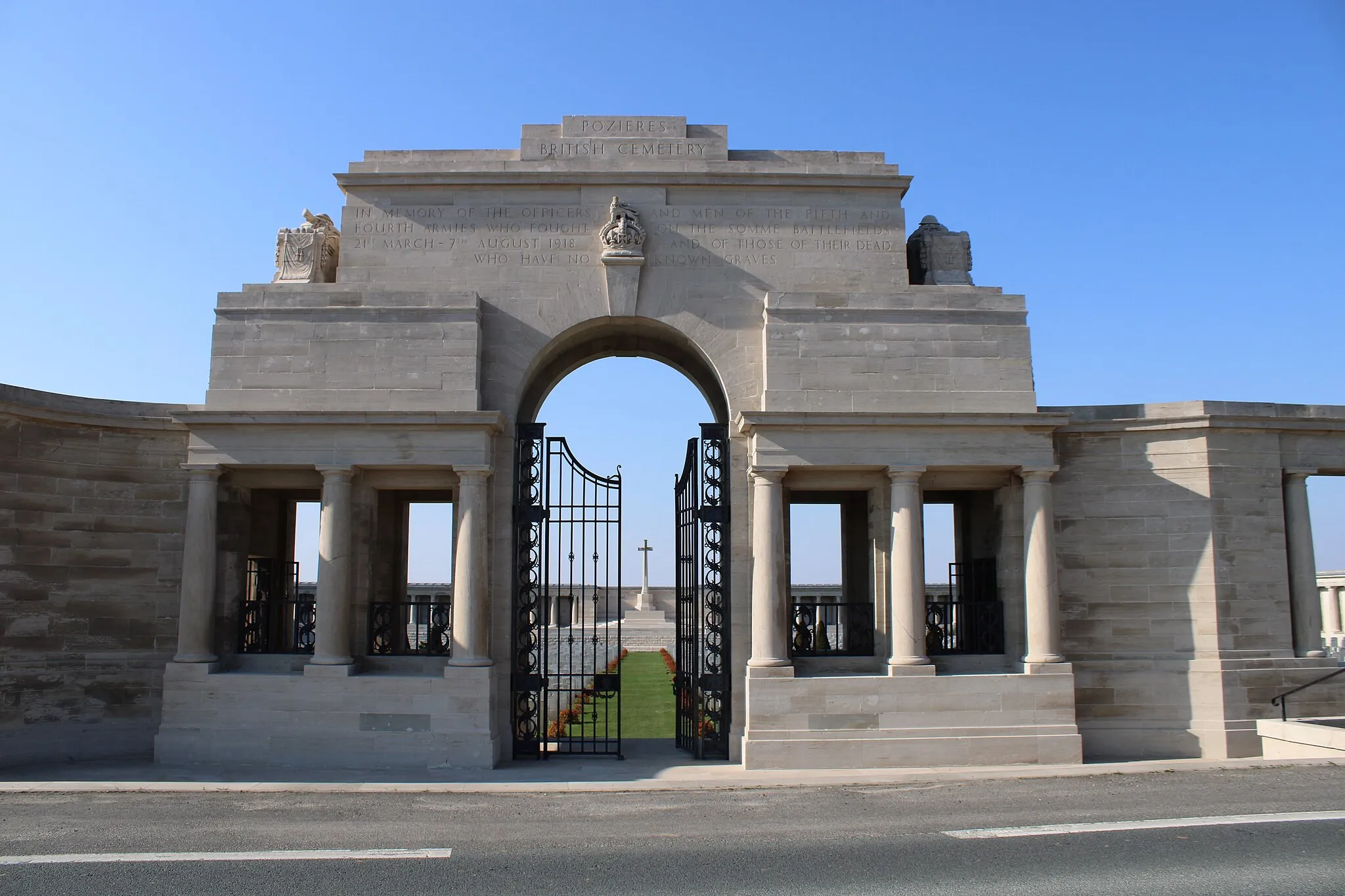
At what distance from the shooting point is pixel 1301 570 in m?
18.6

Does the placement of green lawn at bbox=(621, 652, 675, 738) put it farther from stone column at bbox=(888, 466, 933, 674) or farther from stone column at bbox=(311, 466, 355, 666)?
stone column at bbox=(311, 466, 355, 666)

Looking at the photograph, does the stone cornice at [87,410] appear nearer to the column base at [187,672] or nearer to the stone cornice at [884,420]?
the column base at [187,672]

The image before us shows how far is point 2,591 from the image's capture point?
17.2m

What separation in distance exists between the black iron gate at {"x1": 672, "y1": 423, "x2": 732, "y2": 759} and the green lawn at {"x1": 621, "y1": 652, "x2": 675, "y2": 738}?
287cm

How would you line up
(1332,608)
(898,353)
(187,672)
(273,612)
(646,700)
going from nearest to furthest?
(187,672), (898,353), (273,612), (646,700), (1332,608)

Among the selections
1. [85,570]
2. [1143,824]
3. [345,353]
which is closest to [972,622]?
[1143,824]

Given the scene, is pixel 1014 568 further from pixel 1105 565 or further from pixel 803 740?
pixel 803 740

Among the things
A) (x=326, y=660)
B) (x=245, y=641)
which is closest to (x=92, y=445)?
(x=245, y=641)

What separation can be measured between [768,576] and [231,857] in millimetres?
8982

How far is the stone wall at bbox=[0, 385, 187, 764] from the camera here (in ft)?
56.8

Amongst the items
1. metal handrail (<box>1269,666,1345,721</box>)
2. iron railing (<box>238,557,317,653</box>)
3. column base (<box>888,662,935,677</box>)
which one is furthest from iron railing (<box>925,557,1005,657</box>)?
iron railing (<box>238,557,317,653</box>)

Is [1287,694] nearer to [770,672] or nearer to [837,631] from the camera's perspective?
[837,631]

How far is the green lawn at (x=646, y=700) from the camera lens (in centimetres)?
2172

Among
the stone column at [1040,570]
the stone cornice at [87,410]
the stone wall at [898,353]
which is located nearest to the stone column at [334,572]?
the stone cornice at [87,410]
